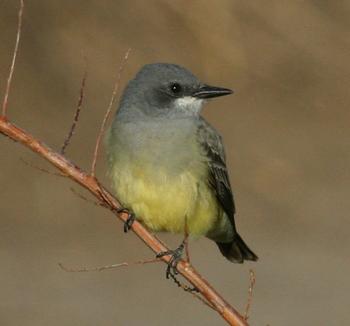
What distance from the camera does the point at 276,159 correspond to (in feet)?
40.1

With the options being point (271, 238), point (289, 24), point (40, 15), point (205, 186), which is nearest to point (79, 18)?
point (40, 15)

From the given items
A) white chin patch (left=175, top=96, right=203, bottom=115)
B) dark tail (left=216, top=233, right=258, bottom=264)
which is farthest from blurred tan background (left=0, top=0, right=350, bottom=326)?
white chin patch (left=175, top=96, right=203, bottom=115)

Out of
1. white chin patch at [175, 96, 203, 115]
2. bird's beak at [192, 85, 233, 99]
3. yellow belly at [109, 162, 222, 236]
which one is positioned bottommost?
yellow belly at [109, 162, 222, 236]

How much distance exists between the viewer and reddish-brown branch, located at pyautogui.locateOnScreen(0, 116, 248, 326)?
3.94 m

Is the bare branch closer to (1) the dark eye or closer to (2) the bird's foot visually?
(2) the bird's foot

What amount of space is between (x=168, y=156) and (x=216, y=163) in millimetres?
419

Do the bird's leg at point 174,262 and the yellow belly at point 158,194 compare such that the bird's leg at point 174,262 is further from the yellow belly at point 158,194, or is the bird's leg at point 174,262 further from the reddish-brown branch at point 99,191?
the yellow belly at point 158,194

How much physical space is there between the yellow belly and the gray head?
1.06 ft

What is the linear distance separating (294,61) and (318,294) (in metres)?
3.76

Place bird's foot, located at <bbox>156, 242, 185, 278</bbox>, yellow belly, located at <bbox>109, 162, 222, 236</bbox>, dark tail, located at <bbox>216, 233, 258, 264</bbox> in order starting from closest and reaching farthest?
1. bird's foot, located at <bbox>156, 242, 185, 278</bbox>
2. yellow belly, located at <bbox>109, 162, 222, 236</bbox>
3. dark tail, located at <bbox>216, 233, 258, 264</bbox>

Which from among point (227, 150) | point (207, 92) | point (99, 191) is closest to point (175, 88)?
point (207, 92)

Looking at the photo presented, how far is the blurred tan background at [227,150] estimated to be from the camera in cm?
941

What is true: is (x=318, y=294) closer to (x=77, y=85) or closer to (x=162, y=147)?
(x=77, y=85)

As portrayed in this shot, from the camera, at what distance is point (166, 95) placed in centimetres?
579
